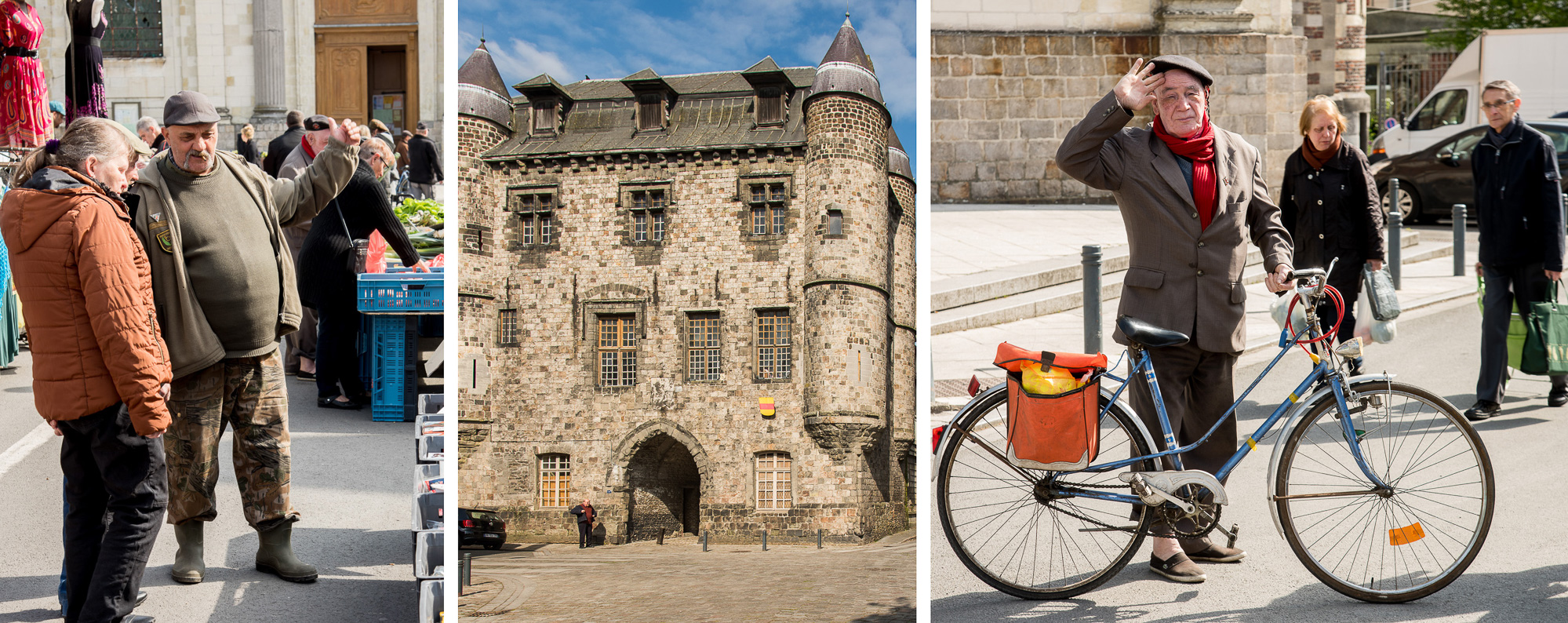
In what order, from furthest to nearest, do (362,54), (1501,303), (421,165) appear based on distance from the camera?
(362,54)
(421,165)
(1501,303)

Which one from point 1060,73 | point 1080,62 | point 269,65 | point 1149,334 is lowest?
point 1149,334

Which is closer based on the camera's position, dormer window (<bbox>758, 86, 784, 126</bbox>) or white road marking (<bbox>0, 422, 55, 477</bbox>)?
dormer window (<bbox>758, 86, 784, 126</bbox>)

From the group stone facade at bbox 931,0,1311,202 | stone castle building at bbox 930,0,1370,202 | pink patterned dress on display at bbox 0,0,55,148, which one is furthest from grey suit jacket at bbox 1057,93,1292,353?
stone facade at bbox 931,0,1311,202

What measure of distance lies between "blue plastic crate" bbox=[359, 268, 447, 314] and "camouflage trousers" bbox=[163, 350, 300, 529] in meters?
2.76

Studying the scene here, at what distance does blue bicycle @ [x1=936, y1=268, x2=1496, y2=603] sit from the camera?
3.91 m

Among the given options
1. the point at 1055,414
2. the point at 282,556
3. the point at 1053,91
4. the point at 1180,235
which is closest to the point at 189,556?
the point at 282,556

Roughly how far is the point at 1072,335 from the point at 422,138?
10.2 meters

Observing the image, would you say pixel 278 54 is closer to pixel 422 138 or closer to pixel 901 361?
pixel 422 138

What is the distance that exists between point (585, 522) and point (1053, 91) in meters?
16.5

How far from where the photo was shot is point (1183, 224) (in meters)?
4.00

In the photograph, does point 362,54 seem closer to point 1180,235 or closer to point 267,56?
point 267,56

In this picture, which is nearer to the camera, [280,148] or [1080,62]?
[280,148]

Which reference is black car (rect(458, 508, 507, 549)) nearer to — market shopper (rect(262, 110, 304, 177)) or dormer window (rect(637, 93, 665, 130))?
dormer window (rect(637, 93, 665, 130))

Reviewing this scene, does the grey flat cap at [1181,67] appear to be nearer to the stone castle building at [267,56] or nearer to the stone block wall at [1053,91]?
the stone block wall at [1053,91]
